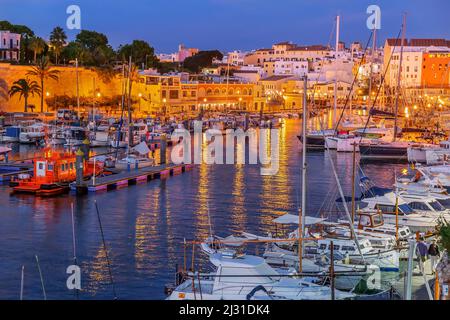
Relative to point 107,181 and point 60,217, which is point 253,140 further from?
point 60,217

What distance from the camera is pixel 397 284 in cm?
1270

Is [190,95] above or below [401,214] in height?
above

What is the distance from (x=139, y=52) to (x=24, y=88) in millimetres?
24406

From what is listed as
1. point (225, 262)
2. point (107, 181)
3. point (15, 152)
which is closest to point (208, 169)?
point (107, 181)

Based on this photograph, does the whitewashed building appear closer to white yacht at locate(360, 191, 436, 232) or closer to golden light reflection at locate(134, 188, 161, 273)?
golden light reflection at locate(134, 188, 161, 273)

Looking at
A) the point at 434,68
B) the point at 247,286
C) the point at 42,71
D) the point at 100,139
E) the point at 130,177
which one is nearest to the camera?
the point at 247,286

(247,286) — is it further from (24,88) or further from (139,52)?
(139,52)

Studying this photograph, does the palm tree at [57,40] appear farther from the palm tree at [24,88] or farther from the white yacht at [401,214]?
the white yacht at [401,214]

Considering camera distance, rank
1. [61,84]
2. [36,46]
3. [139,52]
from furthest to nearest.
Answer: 1. [139,52]
2. [61,84]
3. [36,46]

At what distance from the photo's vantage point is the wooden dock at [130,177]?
81.3 ft

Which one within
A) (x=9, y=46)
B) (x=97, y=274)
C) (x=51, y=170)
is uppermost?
(x=9, y=46)

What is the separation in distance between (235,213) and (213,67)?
257 ft

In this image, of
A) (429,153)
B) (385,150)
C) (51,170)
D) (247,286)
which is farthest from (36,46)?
(247,286)

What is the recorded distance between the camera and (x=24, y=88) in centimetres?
5094
